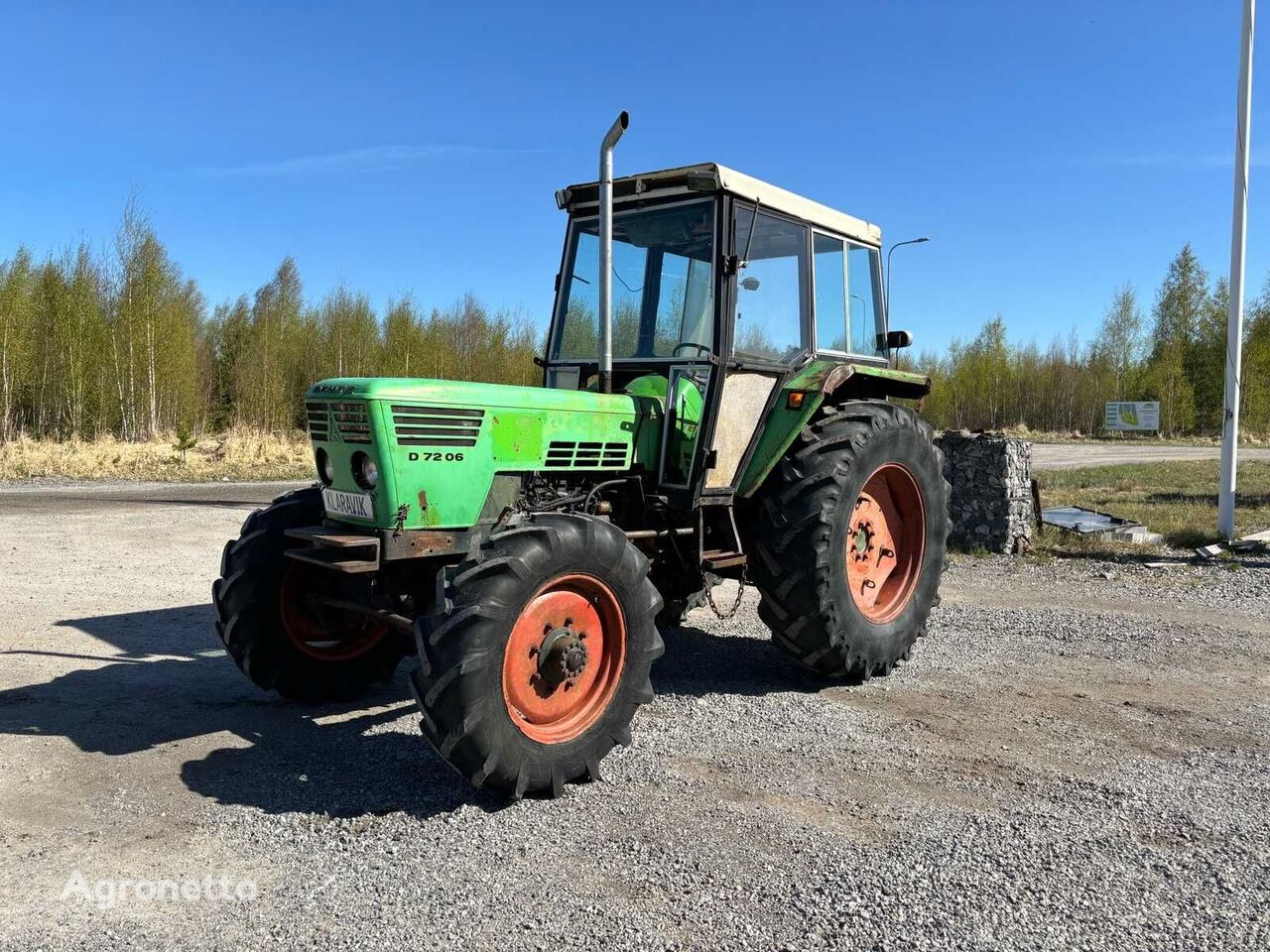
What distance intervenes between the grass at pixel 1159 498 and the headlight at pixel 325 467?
8684 mm

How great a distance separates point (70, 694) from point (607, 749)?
3228mm

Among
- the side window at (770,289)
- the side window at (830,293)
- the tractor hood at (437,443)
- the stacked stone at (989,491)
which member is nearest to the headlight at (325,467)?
the tractor hood at (437,443)

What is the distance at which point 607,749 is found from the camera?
415 cm

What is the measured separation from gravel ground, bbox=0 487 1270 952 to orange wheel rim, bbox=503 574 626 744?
323 mm

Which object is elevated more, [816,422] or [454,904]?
[816,422]

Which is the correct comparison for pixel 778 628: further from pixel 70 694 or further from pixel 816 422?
pixel 70 694

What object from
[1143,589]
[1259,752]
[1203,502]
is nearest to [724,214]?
[1259,752]

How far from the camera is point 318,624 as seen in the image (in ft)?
16.7

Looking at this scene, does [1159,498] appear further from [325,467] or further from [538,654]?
[325,467]

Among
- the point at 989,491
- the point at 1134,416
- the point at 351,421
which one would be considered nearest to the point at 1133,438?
the point at 1134,416

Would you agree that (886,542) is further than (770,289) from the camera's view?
Yes

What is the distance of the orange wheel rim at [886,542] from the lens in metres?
5.91

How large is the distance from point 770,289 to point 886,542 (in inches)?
72.7

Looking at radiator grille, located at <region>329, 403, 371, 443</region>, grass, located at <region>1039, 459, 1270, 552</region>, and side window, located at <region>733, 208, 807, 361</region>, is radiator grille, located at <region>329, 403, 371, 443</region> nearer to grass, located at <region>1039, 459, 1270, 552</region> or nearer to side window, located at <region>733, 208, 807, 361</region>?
side window, located at <region>733, 208, 807, 361</region>
